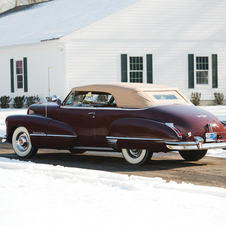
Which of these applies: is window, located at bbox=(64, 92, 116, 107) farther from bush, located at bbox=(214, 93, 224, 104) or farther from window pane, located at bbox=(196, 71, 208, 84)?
bush, located at bbox=(214, 93, 224, 104)

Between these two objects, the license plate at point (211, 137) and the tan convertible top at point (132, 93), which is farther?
the tan convertible top at point (132, 93)

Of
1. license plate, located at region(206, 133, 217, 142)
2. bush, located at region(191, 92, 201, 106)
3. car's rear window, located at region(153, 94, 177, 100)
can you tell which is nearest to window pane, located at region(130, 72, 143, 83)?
bush, located at region(191, 92, 201, 106)

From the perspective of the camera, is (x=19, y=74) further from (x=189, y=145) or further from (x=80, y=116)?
(x=189, y=145)

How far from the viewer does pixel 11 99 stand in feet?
91.7

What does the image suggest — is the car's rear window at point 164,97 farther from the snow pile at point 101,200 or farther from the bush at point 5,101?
the bush at point 5,101

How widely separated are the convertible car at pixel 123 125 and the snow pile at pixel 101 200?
1321 mm

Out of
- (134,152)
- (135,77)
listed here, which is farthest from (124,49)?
(134,152)

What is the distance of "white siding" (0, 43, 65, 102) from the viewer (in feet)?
82.9

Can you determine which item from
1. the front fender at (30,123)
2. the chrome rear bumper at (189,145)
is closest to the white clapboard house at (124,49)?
the front fender at (30,123)

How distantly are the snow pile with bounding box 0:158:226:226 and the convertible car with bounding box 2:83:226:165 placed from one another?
1321mm

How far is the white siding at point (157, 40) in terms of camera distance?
2509 centimetres

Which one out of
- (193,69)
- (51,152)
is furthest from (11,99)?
(51,152)

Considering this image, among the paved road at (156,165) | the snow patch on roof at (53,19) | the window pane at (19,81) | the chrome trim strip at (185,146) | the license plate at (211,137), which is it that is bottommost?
the paved road at (156,165)

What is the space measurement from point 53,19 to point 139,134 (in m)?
21.6
